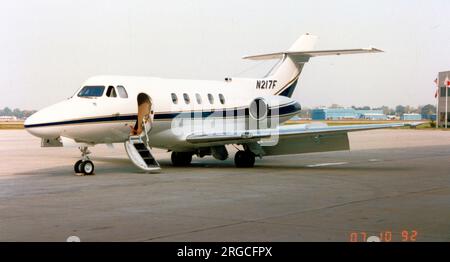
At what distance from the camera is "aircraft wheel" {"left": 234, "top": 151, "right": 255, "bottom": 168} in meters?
21.2

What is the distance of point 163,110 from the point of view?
67.6 ft

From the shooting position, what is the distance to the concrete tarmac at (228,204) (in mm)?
8992

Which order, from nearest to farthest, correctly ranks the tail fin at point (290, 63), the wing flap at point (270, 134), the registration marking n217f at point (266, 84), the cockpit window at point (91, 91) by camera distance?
the cockpit window at point (91, 91) → the wing flap at point (270, 134) → the registration marking n217f at point (266, 84) → the tail fin at point (290, 63)

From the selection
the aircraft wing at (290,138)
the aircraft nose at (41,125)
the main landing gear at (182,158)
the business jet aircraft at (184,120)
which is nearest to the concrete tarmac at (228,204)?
the aircraft wing at (290,138)

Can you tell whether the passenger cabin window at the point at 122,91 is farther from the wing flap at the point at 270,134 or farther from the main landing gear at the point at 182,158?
the main landing gear at the point at 182,158

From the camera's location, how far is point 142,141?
64.5ft

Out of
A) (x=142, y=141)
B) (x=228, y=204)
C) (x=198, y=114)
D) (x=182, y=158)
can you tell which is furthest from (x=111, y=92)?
(x=228, y=204)

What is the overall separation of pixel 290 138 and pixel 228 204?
9055mm

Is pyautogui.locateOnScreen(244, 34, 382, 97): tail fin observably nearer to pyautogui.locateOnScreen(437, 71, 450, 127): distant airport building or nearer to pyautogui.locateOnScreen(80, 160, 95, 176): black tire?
pyautogui.locateOnScreen(80, 160, 95, 176): black tire

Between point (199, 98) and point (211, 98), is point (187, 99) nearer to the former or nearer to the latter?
point (199, 98)

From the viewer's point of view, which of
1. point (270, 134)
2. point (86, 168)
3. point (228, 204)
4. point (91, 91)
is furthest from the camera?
point (270, 134)

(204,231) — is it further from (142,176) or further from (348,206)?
(142,176)

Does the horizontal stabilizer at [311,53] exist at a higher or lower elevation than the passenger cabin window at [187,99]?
higher

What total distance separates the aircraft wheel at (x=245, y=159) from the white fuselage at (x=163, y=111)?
1509mm
